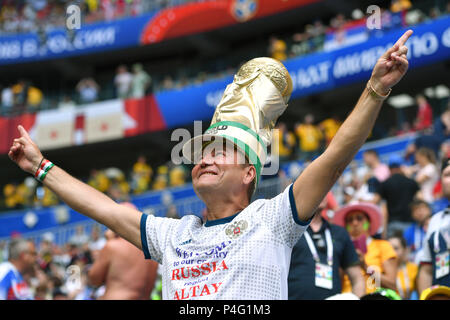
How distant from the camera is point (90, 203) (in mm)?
2949

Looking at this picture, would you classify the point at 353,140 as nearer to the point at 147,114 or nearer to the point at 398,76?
the point at 398,76

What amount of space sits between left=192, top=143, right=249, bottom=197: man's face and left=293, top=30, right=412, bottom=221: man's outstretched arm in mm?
451

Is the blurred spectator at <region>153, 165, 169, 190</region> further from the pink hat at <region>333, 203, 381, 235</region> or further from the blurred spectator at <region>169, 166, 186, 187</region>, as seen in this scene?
Answer: the pink hat at <region>333, 203, 381, 235</region>

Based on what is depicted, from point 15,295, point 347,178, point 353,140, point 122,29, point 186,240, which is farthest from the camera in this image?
point 122,29

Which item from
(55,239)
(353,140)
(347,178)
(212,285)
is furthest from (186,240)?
(55,239)

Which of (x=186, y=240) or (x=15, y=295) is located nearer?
(x=186, y=240)

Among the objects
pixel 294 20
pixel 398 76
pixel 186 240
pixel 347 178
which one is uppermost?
pixel 294 20

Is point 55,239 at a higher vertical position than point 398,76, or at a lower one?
higher

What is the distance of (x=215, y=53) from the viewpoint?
22.8 m

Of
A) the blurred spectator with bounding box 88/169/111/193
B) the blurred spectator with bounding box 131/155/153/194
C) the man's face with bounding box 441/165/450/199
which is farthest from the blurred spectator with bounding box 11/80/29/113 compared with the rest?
the man's face with bounding box 441/165/450/199

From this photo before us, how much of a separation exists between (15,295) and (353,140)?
411 cm

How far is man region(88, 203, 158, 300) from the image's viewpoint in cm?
478

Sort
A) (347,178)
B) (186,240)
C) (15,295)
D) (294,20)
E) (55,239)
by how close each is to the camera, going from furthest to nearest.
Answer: (294,20)
(55,239)
(347,178)
(15,295)
(186,240)

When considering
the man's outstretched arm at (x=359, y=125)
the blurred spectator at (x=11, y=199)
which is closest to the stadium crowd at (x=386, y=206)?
the man's outstretched arm at (x=359, y=125)
